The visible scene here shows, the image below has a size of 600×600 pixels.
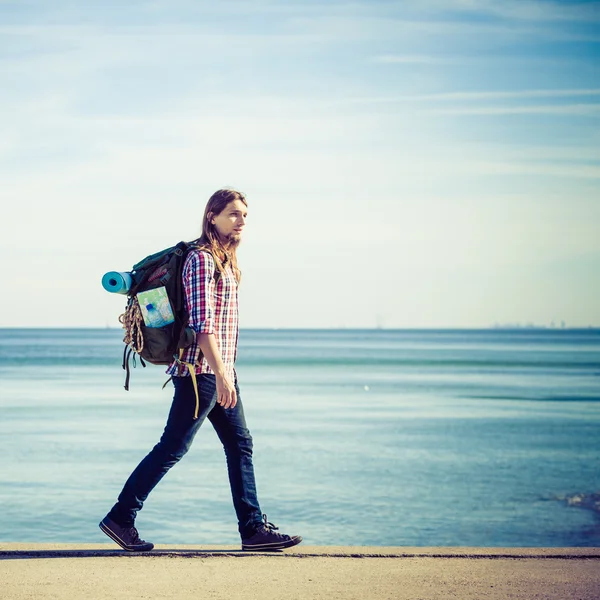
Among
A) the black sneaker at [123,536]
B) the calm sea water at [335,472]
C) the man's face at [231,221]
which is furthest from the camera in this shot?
the calm sea water at [335,472]

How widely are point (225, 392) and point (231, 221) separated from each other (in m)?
0.98

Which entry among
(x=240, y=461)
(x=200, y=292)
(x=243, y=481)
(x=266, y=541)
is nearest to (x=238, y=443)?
(x=240, y=461)

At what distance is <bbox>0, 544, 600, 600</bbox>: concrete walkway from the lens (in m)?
4.46

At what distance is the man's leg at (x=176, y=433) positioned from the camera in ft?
16.9

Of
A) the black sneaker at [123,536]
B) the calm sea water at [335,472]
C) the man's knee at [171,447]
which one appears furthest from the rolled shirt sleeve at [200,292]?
the calm sea water at [335,472]

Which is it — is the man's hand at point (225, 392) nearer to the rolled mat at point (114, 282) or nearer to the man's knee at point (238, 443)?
the man's knee at point (238, 443)

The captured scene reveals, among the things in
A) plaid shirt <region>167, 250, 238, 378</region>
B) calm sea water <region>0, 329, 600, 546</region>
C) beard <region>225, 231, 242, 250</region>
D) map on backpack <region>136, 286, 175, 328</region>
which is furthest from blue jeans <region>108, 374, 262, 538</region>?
calm sea water <region>0, 329, 600, 546</region>

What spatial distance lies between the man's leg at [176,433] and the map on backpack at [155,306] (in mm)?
350

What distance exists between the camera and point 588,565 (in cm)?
509

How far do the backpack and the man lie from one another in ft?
0.22

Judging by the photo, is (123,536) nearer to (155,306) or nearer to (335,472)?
(155,306)

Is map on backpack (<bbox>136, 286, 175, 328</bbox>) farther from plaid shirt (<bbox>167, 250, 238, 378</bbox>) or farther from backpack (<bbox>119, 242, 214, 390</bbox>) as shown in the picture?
plaid shirt (<bbox>167, 250, 238, 378</bbox>)

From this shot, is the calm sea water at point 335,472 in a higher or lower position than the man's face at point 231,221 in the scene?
lower

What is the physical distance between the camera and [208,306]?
505cm
